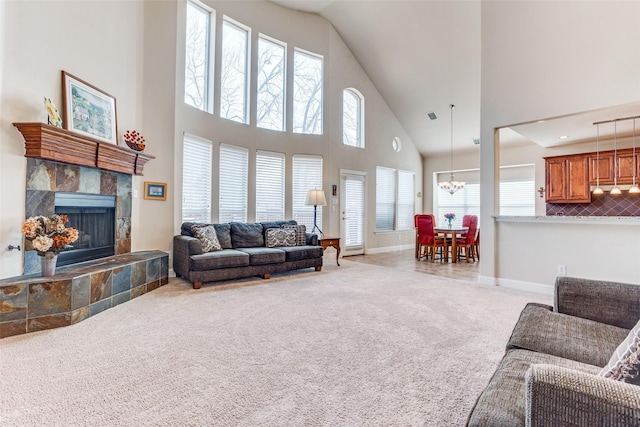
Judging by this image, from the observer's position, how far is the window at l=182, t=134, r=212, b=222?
5.02 metres

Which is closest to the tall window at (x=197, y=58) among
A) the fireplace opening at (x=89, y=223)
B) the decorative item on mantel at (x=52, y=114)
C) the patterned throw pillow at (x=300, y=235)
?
the decorative item on mantel at (x=52, y=114)

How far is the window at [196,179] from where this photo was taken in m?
5.02

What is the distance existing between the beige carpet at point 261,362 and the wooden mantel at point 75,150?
5.43 feet

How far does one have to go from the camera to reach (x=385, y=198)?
834 cm

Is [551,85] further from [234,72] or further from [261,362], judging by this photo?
[234,72]

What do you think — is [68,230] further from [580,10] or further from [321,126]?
[580,10]

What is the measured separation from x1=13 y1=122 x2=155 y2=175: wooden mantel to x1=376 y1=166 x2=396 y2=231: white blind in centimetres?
548

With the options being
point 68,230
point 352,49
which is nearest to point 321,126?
point 352,49

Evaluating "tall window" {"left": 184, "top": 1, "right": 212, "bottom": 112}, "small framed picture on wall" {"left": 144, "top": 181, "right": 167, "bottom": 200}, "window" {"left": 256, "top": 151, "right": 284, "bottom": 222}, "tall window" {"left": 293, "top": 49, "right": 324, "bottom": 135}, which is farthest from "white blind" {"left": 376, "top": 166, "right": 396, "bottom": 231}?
"small framed picture on wall" {"left": 144, "top": 181, "right": 167, "bottom": 200}

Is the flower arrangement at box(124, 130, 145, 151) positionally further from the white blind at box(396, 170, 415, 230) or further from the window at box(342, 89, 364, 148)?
the white blind at box(396, 170, 415, 230)

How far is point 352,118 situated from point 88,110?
211 inches

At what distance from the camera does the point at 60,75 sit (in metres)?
3.40

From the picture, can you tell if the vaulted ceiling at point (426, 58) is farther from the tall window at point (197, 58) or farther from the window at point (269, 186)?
the window at point (269, 186)

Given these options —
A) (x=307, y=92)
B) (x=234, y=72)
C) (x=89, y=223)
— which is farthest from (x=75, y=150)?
(x=307, y=92)
